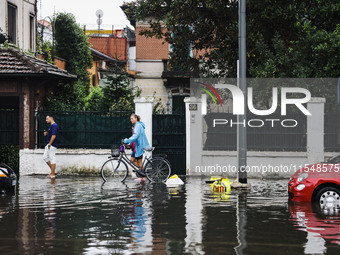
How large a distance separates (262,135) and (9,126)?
27.9 feet

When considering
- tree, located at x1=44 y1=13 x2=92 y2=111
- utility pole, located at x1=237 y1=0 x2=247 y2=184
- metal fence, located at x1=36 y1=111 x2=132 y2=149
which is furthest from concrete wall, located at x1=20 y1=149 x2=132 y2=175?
tree, located at x1=44 y1=13 x2=92 y2=111

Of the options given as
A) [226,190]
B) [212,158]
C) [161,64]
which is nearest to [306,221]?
[226,190]

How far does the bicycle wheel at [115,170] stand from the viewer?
1870 cm

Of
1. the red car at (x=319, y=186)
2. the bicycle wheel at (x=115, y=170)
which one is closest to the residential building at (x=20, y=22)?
the bicycle wheel at (x=115, y=170)

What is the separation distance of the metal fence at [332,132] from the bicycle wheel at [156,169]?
5.42 metres

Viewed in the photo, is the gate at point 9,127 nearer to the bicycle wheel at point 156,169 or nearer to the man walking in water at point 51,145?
the man walking in water at point 51,145

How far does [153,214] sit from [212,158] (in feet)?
30.3

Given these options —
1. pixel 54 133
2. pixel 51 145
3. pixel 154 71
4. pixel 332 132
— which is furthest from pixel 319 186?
pixel 154 71

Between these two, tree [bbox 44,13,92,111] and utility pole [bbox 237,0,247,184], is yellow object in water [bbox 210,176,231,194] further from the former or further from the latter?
tree [bbox 44,13,92,111]

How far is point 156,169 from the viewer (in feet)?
61.8

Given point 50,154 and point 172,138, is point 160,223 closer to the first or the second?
point 50,154

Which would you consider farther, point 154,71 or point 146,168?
point 154,71

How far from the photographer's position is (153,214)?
12125 millimetres

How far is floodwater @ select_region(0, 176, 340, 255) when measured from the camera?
881cm
